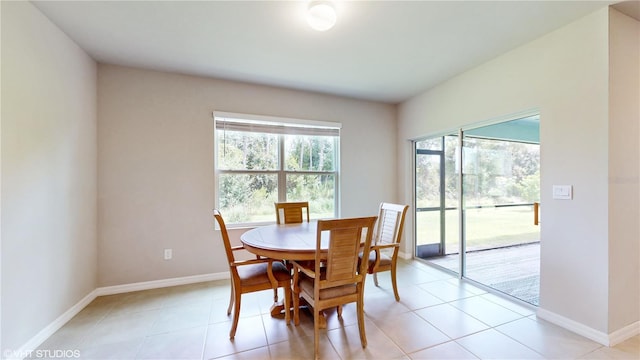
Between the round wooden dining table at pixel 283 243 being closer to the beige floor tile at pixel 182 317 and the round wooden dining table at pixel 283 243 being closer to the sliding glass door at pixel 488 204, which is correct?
the beige floor tile at pixel 182 317

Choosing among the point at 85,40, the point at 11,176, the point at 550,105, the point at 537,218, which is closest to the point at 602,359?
the point at 537,218

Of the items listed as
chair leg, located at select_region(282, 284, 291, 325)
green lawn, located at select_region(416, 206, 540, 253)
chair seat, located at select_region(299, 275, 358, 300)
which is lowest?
chair leg, located at select_region(282, 284, 291, 325)

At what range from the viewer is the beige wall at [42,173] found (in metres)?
1.71

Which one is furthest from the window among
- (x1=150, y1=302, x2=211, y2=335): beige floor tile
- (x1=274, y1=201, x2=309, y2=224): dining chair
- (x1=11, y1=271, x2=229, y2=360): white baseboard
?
(x1=150, y1=302, x2=211, y2=335): beige floor tile

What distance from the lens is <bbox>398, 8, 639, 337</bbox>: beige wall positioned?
192cm

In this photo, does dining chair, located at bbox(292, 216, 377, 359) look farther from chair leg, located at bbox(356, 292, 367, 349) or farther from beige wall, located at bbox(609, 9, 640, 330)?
beige wall, located at bbox(609, 9, 640, 330)

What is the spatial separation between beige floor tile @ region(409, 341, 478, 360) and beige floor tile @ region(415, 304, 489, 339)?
0.48 ft

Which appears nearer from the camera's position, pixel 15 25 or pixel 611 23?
pixel 15 25

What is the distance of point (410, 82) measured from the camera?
3.38m

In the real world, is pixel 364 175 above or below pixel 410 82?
below

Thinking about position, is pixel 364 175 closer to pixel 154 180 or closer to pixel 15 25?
pixel 154 180

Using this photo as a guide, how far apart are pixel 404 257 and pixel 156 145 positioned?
3.84 meters

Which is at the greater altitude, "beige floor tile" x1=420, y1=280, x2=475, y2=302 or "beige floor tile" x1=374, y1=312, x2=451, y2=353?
"beige floor tile" x1=374, y1=312, x2=451, y2=353

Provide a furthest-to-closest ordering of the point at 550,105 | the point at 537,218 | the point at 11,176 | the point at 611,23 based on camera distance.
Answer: the point at 537,218, the point at 550,105, the point at 611,23, the point at 11,176
